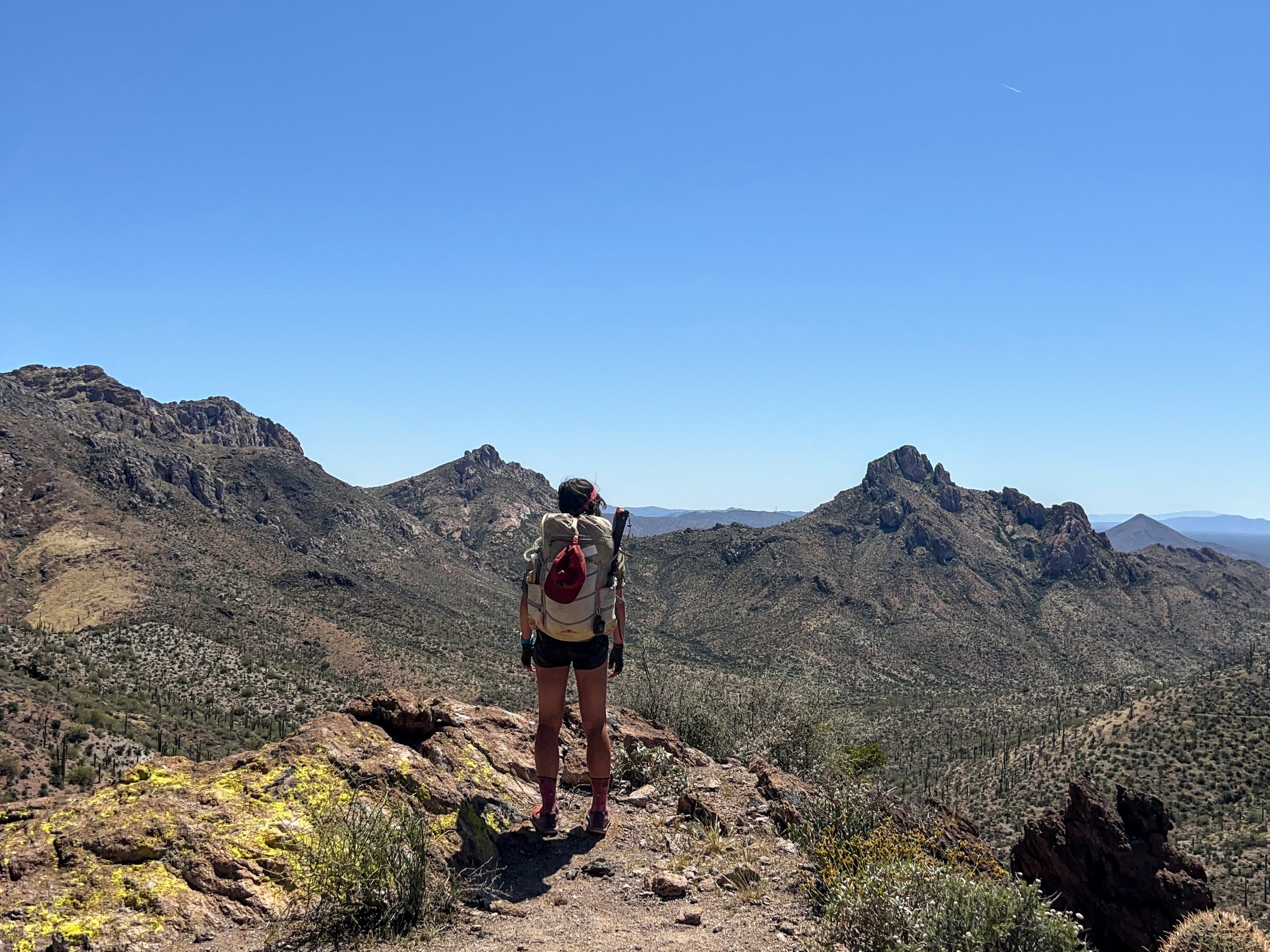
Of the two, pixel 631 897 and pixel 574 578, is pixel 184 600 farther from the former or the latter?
pixel 631 897

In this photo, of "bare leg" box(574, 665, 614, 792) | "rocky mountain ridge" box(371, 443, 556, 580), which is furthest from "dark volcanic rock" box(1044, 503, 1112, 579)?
"bare leg" box(574, 665, 614, 792)

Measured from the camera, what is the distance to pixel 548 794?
234 inches

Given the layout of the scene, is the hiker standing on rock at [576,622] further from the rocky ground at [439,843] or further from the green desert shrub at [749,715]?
the green desert shrub at [749,715]

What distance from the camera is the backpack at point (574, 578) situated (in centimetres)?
533

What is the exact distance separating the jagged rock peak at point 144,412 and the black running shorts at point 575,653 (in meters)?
106

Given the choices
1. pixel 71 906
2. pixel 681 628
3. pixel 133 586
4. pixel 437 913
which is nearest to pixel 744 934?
pixel 437 913

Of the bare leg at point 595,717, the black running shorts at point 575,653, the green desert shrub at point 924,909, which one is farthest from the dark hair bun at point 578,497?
the green desert shrub at point 924,909

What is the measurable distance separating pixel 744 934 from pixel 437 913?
184 centimetres

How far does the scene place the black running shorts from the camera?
559 cm

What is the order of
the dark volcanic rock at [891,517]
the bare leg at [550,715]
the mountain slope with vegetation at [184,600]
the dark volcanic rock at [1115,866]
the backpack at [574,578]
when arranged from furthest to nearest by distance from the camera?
the dark volcanic rock at [891,517] → the mountain slope with vegetation at [184,600] → the dark volcanic rock at [1115,866] → the bare leg at [550,715] → the backpack at [574,578]

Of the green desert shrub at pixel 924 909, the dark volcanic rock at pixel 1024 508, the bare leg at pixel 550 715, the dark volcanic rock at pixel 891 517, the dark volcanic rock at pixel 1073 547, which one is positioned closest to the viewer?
the green desert shrub at pixel 924 909

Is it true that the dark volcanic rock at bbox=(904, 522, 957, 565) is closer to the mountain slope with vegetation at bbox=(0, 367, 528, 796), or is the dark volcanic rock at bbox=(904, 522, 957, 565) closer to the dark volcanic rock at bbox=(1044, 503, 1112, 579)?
the dark volcanic rock at bbox=(1044, 503, 1112, 579)

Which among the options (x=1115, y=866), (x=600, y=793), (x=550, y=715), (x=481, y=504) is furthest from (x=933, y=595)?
(x=550, y=715)

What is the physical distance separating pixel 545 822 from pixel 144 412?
127 m
